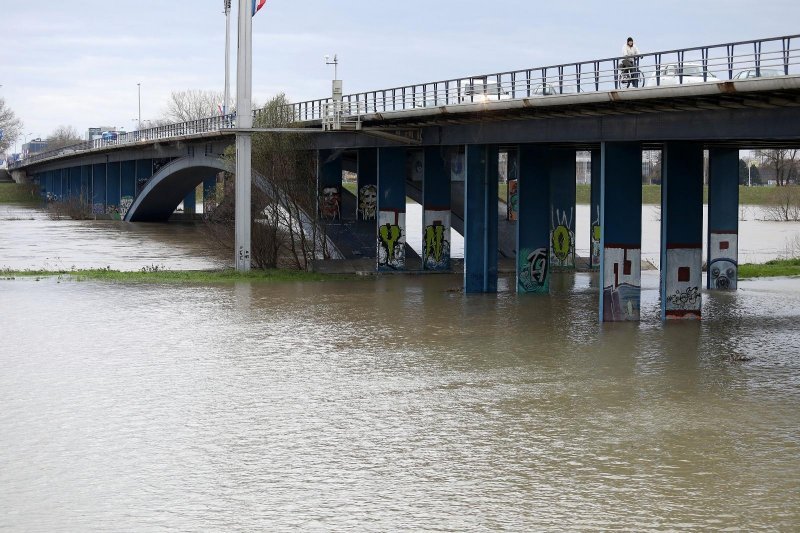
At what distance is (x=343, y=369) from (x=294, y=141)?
28.3m

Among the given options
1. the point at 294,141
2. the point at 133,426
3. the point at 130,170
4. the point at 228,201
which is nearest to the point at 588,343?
the point at 133,426

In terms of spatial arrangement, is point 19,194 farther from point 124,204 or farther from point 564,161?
point 564,161

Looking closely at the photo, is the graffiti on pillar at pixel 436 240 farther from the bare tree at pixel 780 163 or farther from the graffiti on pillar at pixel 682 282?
the bare tree at pixel 780 163

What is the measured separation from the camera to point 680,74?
2864 centimetres

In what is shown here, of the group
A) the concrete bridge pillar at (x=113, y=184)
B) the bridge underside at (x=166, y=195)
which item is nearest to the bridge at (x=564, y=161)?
the bridge underside at (x=166, y=195)

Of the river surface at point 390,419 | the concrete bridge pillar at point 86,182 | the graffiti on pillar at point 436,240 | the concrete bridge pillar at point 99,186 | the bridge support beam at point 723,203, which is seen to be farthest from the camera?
the concrete bridge pillar at point 86,182

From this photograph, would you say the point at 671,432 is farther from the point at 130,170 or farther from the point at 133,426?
the point at 130,170

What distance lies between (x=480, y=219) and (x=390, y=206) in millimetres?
8550

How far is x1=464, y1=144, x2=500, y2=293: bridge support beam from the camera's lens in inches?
1686

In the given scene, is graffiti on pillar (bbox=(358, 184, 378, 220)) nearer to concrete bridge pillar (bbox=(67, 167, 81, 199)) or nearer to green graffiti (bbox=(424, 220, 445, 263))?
green graffiti (bbox=(424, 220, 445, 263))

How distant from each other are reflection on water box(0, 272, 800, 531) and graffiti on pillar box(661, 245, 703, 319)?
2.79ft

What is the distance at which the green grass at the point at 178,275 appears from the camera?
145 ft

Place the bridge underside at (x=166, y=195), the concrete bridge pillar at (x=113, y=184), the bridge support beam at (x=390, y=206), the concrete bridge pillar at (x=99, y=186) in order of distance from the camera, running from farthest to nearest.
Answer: the concrete bridge pillar at (x=99, y=186), the concrete bridge pillar at (x=113, y=184), the bridge underside at (x=166, y=195), the bridge support beam at (x=390, y=206)

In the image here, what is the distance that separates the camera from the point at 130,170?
11638 cm
